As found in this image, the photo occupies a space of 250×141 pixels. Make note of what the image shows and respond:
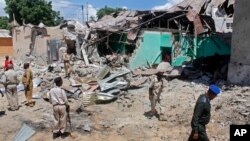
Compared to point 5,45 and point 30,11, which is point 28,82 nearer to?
point 5,45

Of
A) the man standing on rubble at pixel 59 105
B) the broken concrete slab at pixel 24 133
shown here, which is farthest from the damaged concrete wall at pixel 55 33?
the man standing on rubble at pixel 59 105

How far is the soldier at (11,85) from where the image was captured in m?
11.6

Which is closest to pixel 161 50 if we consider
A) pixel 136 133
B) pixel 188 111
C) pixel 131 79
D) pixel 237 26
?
pixel 131 79

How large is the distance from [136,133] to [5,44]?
34113 mm

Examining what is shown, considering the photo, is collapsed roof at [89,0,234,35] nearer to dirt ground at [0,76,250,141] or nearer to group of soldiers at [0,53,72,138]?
group of soldiers at [0,53,72,138]

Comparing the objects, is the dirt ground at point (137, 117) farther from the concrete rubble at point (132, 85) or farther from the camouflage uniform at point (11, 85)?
the camouflage uniform at point (11, 85)

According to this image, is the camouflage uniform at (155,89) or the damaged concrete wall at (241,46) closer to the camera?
the camouflage uniform at (155,89)

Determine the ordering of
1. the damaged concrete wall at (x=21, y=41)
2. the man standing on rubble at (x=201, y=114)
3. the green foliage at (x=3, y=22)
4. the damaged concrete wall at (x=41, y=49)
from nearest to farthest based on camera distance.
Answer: the man standing on rubble at (x=201, y=114), the damaged concrete wall at (x=41, y=49), the damaged concrete wall at (x=21, y=41), the green foliage at (x=3, y=22)

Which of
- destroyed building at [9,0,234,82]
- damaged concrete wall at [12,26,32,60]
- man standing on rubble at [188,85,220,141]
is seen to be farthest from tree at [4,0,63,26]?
man standing on rubble at [188,85,220,141]

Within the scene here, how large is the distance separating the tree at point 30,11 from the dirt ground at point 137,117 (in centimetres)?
3053

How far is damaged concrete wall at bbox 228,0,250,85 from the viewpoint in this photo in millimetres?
12617

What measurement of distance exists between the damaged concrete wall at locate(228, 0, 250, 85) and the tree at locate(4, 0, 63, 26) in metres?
32.9

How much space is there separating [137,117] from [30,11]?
34.5 metres

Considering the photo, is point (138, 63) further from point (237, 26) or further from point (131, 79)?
point (237, 26)
